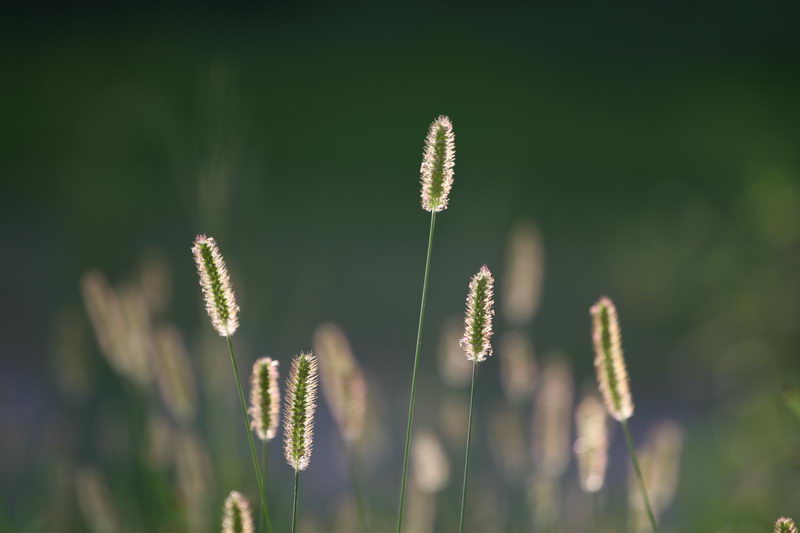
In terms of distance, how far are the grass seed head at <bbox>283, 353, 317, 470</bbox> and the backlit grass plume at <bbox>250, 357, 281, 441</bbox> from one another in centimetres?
2

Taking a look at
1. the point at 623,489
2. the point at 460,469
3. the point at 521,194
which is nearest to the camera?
the point at 460,469

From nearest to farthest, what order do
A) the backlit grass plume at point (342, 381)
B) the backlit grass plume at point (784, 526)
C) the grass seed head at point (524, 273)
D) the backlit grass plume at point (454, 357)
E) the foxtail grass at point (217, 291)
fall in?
the backlit grass plume at point (784, 526) → the foxtail grass at point (217, 291) → the backlit grass plume at point (342, 381) → the grass seed head at point (524, 273) → the backlit grass plume at point (454, 357)

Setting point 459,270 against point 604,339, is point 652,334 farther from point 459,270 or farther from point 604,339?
point 604,339

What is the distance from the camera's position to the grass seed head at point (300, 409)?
799 millimetres

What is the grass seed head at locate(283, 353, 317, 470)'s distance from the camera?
799mm

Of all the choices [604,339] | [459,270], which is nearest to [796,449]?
[604,339]

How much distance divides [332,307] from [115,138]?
57.6 inches

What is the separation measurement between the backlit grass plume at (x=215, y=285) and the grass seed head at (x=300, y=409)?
8 cm

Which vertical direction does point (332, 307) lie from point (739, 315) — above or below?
above

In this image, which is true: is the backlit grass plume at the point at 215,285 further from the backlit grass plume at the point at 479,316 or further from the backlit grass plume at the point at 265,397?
the backlit grass plume at the point at 479,316

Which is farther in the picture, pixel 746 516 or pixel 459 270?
pixel 459 270

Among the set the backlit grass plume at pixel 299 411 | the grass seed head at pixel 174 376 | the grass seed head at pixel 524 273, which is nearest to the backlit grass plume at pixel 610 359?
the backlit grass plume at pixel 299 411

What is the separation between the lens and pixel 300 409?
80cm

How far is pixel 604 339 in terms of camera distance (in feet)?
2.92
